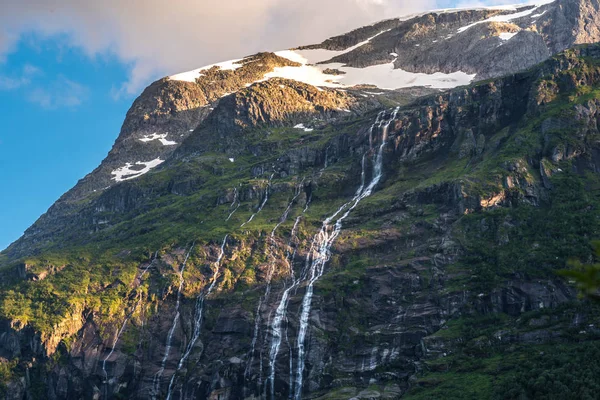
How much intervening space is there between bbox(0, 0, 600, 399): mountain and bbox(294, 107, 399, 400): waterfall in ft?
1.35

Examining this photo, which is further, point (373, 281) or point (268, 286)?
point (268, 286)

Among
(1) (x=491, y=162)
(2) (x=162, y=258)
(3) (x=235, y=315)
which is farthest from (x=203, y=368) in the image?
(1) (x=491, y=162)

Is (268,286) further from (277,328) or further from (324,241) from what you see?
(324,241)

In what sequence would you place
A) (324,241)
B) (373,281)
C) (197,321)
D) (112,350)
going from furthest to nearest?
(324,241)
(197,321)
(112,350)
(373,281)

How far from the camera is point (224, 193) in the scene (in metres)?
191

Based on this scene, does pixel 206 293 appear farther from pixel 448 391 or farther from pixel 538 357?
pixel 538 357

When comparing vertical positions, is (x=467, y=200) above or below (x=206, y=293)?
above

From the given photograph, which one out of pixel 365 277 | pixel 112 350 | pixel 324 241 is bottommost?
pixel 112 350

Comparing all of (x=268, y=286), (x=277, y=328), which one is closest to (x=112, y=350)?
(x=268, y=286)

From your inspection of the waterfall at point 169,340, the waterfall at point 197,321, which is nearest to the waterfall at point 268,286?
the waterfall at point 197,321

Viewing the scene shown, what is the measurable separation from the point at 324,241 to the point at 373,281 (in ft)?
79.1

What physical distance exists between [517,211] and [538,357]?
48.3 metres

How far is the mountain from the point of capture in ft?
353

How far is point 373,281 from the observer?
129 meters
